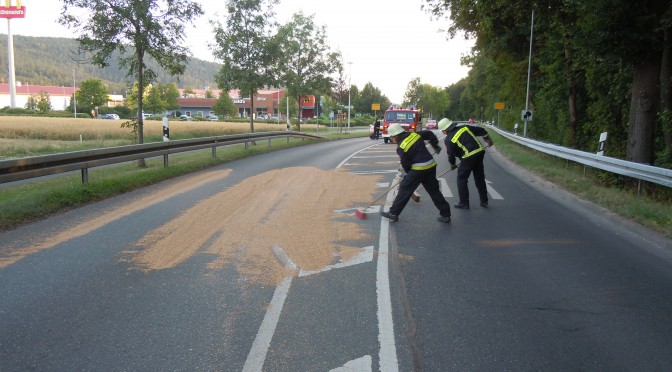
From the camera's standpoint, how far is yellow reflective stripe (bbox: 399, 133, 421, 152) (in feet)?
25.5

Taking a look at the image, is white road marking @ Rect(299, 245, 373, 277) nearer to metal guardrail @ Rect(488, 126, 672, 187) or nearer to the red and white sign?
metal guardrail @ Rect(488, 126, 672, 187)

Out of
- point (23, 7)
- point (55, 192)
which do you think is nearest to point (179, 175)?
point (55, 192)

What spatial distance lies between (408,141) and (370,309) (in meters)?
4.05

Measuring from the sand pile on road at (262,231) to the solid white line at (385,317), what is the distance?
0.46 meters

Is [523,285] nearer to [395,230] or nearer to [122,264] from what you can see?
[395,230]

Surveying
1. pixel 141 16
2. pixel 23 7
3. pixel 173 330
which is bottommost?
pixel 173 330

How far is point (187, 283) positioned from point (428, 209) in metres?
5.06

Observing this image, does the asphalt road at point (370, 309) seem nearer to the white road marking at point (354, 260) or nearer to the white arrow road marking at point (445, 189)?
the white road marking at point (354, 260)

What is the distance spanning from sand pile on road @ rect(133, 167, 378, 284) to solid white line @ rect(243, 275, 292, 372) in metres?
0.36

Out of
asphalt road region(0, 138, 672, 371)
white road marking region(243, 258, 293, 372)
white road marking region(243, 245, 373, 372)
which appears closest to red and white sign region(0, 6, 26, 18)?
asphalt road region(0, 138, 672, 371)

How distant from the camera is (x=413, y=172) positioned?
7.77 meters

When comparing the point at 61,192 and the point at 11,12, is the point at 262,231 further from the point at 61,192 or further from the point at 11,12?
the point at 11,12

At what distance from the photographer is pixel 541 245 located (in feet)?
21.0

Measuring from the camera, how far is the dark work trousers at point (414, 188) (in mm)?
7691
